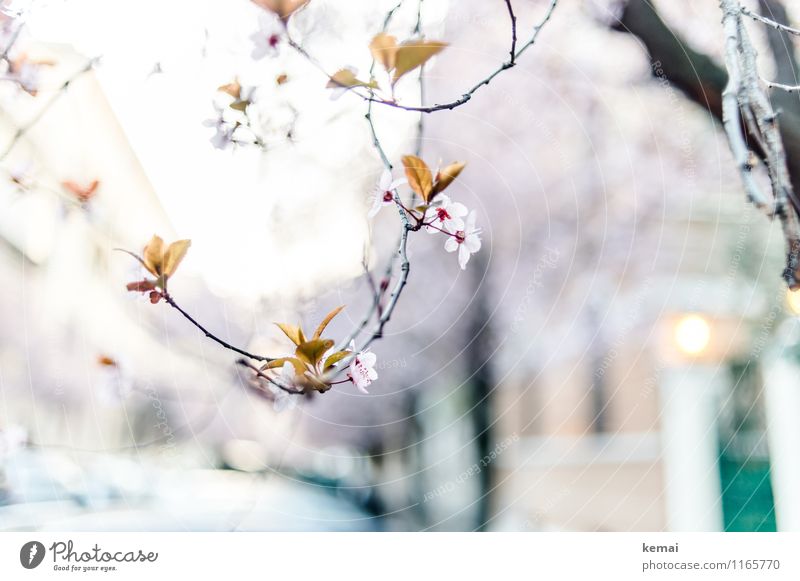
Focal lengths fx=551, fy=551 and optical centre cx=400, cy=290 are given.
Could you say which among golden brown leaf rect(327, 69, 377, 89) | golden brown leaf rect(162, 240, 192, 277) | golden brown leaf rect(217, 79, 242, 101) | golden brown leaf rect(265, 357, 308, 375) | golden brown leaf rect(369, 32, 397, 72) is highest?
golden brown leaf rect(217, 79, 242, 101)

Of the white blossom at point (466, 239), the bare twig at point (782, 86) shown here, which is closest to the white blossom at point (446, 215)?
the white blossom at point (466, 239)

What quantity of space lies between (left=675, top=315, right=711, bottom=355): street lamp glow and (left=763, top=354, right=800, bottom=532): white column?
7cm

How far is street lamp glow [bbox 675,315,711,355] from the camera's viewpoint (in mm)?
605

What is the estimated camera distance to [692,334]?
61cm

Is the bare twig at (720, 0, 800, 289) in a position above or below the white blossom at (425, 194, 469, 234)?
above

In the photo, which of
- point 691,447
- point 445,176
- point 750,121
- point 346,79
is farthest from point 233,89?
point 691,447

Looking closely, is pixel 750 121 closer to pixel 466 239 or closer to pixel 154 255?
pixel 466 239

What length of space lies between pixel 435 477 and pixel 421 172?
13.0 inches

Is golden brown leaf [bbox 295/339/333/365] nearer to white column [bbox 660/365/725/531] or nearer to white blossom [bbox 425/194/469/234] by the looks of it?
white blossom [bbox 425/194/469/234]

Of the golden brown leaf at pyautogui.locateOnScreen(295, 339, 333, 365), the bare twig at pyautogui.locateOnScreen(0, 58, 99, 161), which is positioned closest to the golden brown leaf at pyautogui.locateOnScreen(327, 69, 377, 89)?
the golden brown leaf at pyautogui.locateOnScreen(295, 339, 333, 365)

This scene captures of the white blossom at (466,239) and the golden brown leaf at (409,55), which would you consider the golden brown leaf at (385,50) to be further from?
the white blossom at (466,239)

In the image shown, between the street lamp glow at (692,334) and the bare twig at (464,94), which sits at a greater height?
the bare twig at (464,94)

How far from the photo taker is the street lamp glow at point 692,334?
605 millimetres

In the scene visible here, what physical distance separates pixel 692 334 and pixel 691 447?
4.9 inches
